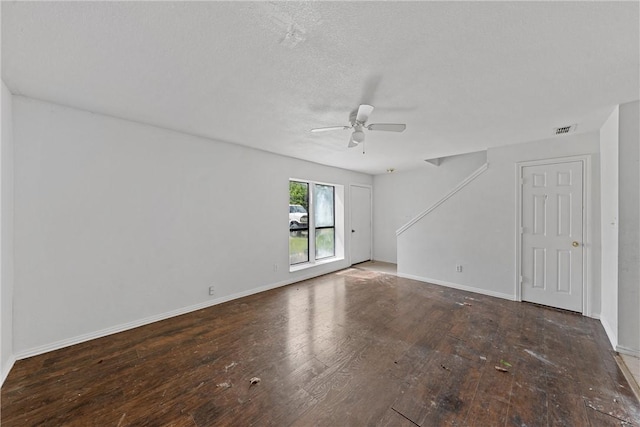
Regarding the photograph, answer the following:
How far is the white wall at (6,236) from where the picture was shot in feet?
6.72

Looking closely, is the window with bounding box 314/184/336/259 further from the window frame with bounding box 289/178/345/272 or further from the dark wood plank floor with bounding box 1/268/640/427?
the dark wood plank floor with bounding box 1/268/640/427

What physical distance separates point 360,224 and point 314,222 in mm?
1736

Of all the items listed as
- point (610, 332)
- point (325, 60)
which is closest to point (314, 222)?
point (325, 60)

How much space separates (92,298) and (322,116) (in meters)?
3.27

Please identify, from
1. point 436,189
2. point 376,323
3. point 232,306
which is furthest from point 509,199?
point 232,306

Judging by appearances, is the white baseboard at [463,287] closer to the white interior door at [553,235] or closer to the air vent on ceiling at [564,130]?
the white interior door at [553,235]

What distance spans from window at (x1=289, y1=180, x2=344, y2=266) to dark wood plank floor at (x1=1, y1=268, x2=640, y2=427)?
77.3 inches

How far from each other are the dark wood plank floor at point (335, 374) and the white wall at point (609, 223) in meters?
0.22

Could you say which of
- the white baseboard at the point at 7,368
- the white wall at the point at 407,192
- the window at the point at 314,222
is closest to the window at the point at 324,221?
the window at the point at 314,222

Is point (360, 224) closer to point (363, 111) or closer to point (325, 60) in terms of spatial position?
point (363, 111)

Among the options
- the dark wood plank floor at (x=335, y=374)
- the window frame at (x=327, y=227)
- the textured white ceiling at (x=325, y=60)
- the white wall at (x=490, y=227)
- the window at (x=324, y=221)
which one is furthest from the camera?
the window at (x=324, y=221)

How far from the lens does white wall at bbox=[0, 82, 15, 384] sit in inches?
80.7

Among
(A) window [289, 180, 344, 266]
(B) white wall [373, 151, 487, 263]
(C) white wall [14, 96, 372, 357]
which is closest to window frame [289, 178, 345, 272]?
(A) window [289, 180, 344, 266]

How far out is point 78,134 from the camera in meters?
2.62
